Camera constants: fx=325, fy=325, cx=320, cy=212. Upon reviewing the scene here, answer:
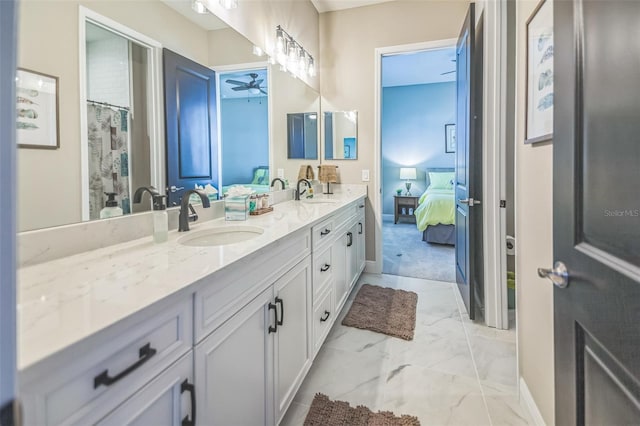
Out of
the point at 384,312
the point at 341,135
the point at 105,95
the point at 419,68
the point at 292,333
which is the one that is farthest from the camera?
the point at 419,68

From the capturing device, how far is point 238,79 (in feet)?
7.00

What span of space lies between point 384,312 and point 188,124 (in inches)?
78.7

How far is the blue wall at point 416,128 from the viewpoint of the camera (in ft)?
22.5

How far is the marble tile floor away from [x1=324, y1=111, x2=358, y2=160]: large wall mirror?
6.18ft

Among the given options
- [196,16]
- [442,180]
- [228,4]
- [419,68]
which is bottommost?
[442,180]

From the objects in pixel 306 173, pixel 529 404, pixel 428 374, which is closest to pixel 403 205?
pixel 306 173

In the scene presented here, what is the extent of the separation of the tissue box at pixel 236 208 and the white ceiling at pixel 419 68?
3.83 metres

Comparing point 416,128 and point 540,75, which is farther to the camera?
point 416,128

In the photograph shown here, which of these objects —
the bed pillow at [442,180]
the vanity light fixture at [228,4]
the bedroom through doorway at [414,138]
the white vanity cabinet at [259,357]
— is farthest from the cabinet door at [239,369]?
the bed pillow at [442,180]

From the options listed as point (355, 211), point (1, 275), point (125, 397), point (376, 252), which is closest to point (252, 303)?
point (125, 397)

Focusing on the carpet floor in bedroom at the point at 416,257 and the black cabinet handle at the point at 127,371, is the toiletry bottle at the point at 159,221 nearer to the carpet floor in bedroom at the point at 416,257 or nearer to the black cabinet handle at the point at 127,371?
the black cabinet handle at the point at 127,371

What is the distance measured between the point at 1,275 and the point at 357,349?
6.78 ft

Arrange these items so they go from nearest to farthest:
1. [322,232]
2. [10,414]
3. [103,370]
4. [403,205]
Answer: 1. [10,414]
2. [103,370]
3. [322,232]
4. [403,205]

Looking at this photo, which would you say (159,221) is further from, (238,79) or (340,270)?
(340,270)
